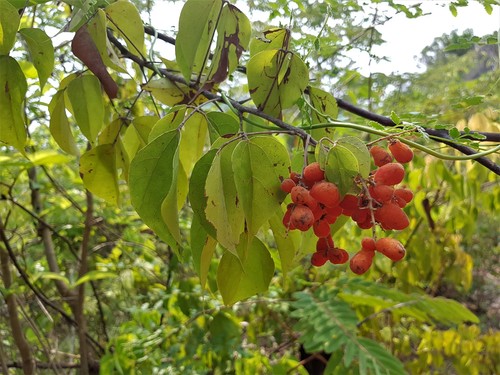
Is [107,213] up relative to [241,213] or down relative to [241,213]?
up

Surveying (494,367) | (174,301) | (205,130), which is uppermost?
(205,130)

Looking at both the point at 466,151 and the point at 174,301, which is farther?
the point at 174,301

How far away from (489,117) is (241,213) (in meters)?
0.85

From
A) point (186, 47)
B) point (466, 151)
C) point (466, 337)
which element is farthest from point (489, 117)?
point (466, 337)

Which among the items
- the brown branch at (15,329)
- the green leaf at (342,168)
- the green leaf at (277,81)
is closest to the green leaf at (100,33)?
the green leaf at (277,81)

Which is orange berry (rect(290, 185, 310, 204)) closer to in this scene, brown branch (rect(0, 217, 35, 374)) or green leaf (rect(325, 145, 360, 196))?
green leaf (rect(325, 145, 360, 196))

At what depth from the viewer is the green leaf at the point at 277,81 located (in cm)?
44

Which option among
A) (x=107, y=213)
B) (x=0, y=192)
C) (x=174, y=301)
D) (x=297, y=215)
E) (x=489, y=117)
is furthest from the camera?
(x=107, y=213)

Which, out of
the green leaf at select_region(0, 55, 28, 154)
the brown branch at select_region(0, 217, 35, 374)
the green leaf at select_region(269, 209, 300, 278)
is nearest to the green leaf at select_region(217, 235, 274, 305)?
the green leaf at select_region(269, 209, 300, 278)

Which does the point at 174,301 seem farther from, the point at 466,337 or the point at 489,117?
the point at 466,337

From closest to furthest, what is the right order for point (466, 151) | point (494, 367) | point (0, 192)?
point (466, 151) < point (0, 192) < point (494, 367)

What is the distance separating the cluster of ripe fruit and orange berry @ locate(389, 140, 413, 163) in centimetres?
3

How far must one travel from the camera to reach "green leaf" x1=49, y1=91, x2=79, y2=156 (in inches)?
19.8

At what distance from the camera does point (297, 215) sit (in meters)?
0.32
